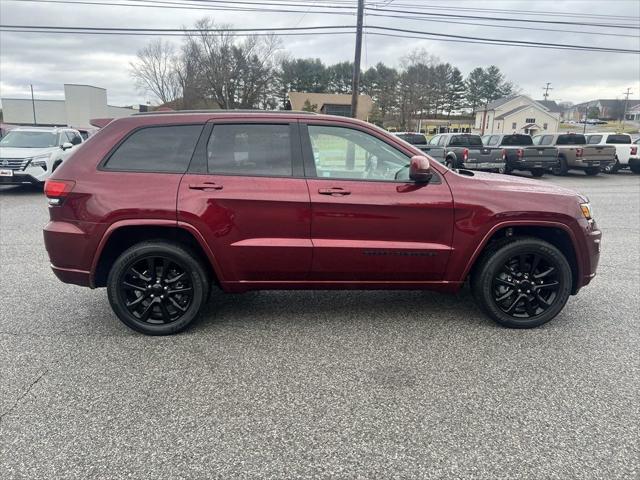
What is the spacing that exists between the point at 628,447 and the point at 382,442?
4.33ft

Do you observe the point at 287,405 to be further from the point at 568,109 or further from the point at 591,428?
the point at 568,109

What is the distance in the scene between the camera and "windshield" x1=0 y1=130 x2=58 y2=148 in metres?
12.8

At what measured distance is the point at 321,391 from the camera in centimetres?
305

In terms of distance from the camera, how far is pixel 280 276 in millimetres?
3867

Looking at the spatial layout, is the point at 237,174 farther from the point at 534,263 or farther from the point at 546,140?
the point at 546,140

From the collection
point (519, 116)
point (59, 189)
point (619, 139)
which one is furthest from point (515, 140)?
point (519, 116)

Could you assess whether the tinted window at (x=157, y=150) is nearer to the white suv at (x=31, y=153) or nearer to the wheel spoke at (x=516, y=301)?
the wheel spoke at (x=516, y=301)

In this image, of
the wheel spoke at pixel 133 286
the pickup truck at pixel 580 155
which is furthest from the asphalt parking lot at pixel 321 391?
the pickup truck at pixel 580 155

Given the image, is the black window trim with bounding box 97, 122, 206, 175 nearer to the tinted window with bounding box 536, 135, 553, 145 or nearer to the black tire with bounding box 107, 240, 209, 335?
the black tire with bounding box 107, 240, 209, 335

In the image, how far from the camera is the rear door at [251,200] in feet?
12.0

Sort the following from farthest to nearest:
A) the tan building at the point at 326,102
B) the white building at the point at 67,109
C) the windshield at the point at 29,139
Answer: the tan building at the point at 326,102 < the white building at the point at 67,109 < the windshield at the point at 29,139

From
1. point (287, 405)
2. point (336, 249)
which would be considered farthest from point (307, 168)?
point (287, 405)

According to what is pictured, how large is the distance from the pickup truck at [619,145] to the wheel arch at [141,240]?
2003 cm

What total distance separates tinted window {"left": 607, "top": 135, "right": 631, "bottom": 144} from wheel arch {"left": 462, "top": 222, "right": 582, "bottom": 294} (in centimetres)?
1876
